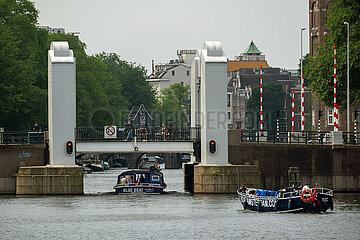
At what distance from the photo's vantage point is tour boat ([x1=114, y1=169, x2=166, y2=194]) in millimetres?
78250

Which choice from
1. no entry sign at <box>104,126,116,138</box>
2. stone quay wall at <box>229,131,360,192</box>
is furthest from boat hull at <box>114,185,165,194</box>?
stone quay wall at <box>229,131,360,192</box>

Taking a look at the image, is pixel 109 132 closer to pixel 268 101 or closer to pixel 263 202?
pixel 263 202

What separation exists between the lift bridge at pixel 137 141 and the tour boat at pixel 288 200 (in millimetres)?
12955

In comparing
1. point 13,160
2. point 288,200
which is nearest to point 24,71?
point 13,160

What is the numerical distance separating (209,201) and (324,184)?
432 inches

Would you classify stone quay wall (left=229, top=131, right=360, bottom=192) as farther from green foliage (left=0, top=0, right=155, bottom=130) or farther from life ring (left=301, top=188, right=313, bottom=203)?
green foliage (left=0, top=0, right=155, bottom=130)

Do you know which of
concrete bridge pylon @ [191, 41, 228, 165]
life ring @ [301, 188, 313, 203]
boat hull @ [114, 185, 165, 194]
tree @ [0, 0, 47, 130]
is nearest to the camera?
life ring @ [301, 188, 313, 203]

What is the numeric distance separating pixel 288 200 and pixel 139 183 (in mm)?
18381

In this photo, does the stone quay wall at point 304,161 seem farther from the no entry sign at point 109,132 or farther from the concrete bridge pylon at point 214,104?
the no entry sign at point 109,132

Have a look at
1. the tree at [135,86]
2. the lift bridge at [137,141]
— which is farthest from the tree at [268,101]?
the lift bridge at [137,141]

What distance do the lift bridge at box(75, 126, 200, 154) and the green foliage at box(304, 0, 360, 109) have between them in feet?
39.1

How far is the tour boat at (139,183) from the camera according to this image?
78.2 metres

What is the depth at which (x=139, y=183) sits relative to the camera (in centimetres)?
7831

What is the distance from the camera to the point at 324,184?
7600 centimetres
